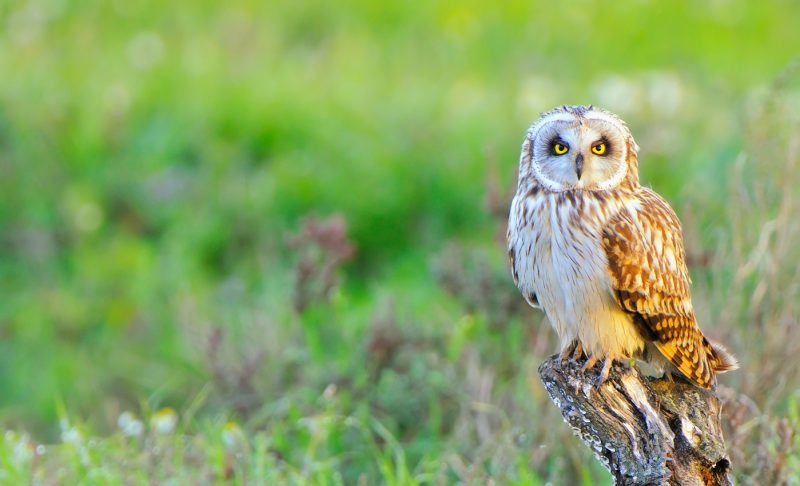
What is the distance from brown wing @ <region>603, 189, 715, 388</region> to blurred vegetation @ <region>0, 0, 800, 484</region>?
0.40m

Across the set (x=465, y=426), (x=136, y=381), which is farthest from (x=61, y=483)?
(x=136, y=381)

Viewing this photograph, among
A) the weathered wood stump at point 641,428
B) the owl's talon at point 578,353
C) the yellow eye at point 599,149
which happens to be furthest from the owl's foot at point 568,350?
the yellow eye at point 599,149

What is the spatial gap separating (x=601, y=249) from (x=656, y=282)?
0.19 meters

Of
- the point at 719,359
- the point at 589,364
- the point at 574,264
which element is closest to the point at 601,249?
the point at 574,264

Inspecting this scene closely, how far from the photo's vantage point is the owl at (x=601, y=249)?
10.2ft

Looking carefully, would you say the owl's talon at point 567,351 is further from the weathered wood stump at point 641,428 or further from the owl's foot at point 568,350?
the weathered wood stump at point 641,428

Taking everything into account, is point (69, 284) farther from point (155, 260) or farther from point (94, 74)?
point (94, 74)

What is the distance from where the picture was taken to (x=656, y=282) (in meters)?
3.18

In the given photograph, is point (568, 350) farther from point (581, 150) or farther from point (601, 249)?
point (581, 150)

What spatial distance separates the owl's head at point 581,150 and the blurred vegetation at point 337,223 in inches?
32.7

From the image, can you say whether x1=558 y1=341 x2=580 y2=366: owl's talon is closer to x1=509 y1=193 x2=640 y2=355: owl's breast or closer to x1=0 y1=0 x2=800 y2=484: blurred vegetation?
x1=509 y1=193 x2=640 y2=355: owl's breast

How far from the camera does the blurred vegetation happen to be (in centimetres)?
425

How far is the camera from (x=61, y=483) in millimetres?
3846

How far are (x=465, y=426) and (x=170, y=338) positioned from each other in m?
2.70
